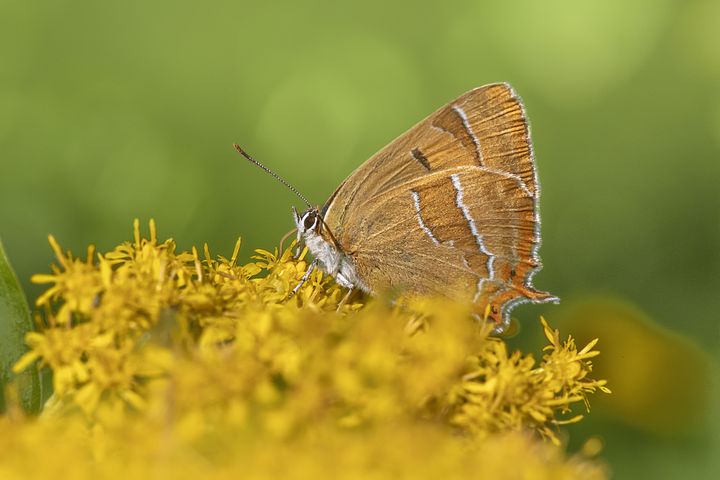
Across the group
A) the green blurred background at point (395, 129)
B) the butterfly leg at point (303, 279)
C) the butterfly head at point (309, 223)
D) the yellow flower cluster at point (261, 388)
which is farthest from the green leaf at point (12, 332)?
the green blurred background at point (395, 129)

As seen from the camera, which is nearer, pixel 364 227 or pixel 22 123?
pixel 364 227

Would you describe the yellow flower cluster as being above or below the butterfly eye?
above

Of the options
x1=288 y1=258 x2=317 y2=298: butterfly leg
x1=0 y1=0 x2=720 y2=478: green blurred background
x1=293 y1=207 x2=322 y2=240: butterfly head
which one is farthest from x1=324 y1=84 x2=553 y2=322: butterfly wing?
x1=0 y1=0 x2=720 y2=478: green blurred background

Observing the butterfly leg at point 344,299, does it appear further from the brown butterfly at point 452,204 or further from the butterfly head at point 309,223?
the butterfly head at point 309,223

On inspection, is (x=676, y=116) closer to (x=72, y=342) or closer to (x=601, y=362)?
(x=601, y=362)

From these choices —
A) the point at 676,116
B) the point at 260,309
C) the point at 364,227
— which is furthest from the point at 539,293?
the point at 676,116

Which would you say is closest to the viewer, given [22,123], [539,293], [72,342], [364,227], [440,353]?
[440,353]

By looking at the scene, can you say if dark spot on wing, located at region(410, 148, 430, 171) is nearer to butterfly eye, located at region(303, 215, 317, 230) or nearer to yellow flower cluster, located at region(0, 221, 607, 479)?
butterfly eye, located at region(303, 215, 317, 230)
